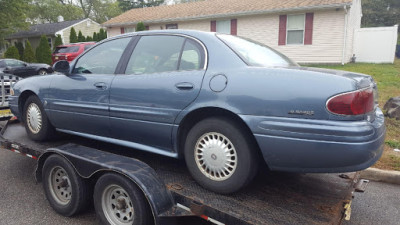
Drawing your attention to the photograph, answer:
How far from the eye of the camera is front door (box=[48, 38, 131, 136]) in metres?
3.49

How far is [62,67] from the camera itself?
3875mm

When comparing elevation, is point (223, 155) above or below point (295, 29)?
below

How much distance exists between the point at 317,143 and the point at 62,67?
9.90 feet

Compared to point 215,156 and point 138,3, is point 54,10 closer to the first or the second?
point 138,3

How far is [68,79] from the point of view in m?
3.89

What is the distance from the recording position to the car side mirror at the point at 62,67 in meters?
3.85

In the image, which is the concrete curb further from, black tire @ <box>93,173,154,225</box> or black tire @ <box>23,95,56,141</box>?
black tire @ <box>23,95,56,141</box>

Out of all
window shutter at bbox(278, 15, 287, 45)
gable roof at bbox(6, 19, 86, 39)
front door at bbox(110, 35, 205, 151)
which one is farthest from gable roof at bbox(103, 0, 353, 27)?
front door at bbox(110, 35, 205, 151)

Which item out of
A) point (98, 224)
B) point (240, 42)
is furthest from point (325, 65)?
point (98, 224)

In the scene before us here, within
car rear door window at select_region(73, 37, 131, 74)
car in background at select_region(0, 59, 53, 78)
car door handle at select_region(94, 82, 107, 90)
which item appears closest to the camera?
car door handle at select_region(94, 82, 107, 90)

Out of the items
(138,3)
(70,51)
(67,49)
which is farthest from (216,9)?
(138,3)

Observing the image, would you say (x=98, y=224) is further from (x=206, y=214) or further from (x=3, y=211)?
(x=206, y=214)

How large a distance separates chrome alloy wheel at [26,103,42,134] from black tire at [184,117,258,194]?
2436mm

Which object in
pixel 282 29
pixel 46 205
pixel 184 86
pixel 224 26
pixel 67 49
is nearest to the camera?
pixel 184 86
